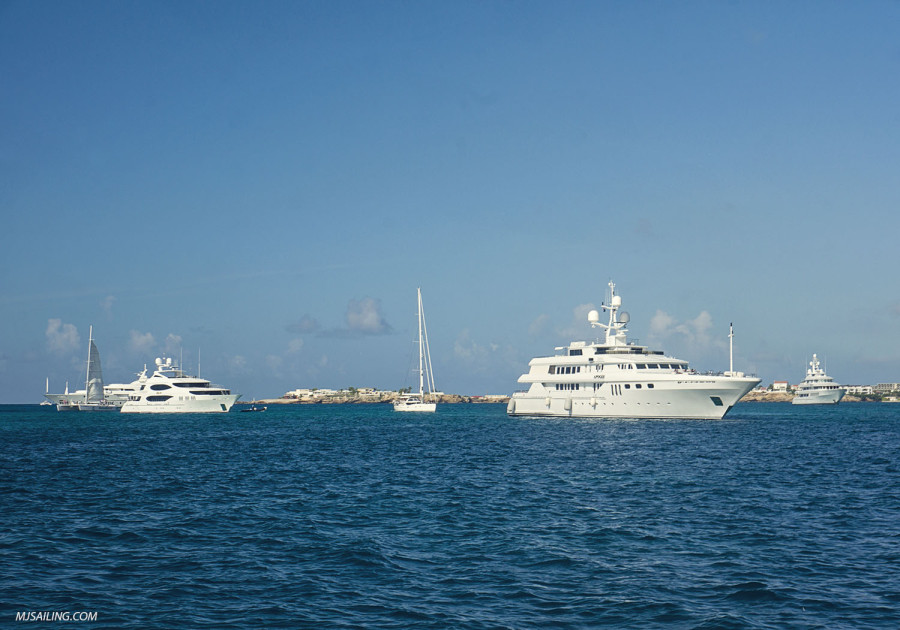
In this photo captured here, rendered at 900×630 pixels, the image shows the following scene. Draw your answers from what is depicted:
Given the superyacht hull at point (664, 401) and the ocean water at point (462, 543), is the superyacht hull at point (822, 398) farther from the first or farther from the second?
the ocean water at point (462, 543)

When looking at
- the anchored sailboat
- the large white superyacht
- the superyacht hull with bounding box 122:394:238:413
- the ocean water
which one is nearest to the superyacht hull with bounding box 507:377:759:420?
A: the large white superyacht

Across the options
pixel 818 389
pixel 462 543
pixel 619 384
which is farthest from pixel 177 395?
pixel 818 389

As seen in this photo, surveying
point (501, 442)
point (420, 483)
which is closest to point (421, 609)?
point (420, 483)

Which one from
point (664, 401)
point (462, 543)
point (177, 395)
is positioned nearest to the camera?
point (462, 543)

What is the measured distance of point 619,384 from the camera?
8181cm

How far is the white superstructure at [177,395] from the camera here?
126438 mm

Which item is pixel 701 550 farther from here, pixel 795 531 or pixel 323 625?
pixel 323 625

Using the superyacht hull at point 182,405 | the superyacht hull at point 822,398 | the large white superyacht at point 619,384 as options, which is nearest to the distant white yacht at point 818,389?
the superyacht hull at point 822,398

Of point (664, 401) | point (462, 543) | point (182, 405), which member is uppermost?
point (664, 401)

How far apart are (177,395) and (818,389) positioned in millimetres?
150681

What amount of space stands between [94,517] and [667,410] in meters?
64.5

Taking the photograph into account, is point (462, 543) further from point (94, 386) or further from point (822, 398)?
point (822, 398)

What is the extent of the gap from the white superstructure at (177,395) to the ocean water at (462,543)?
279ft

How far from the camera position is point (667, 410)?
258ft
